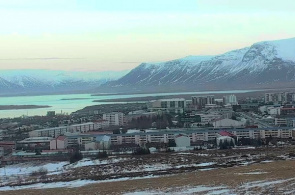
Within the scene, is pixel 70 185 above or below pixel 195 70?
below

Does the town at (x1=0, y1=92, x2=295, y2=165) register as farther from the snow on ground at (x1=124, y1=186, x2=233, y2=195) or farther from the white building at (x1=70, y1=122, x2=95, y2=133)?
the snow on ground at (x1=124, y1=186, x2=233, y2=195)

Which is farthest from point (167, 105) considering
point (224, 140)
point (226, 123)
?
point (224, 140)

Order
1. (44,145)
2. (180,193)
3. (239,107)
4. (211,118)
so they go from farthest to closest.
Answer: (239,107)
(211,118)
(44,145)
(180,193)

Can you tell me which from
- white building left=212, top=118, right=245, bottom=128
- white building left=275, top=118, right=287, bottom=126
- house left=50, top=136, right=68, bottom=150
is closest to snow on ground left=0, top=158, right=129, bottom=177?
house left=50, top=136, right=68, bottom=150

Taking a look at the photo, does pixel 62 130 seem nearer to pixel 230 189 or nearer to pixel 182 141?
pixel 182 141

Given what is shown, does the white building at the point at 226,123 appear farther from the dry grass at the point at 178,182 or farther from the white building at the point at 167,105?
the dry grass at the point at 178,182

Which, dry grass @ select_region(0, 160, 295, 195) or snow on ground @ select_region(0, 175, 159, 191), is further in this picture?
snow on ground @ select_region(0, 175, 159, 191)

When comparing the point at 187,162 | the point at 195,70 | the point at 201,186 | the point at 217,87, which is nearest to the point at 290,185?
the point at 201,186

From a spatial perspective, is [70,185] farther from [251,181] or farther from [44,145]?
[44,145]
